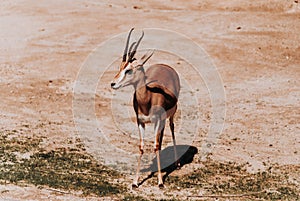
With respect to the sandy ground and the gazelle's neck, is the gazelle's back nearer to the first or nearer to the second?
the gazelle's neck

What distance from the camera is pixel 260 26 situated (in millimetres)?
22453

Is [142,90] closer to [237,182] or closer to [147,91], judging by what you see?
[147,91]

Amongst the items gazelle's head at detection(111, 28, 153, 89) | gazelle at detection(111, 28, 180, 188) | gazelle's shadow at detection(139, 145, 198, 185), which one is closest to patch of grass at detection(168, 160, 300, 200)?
gazelle's shadow at detection(139, 145, 198, 185)

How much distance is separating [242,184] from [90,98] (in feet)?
21.2

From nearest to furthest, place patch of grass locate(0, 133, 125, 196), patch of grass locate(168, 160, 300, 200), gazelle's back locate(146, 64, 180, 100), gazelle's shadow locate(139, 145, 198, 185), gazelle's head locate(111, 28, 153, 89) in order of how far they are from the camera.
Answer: patch of grass locate(0, 133, 125, 196) < gazelle's head locate(111, 28, 153, 89) < patch of grass locate(168, 160, 300, 200) < gazelle's back locate(146, 64, 180, 100) < gazelle's shadow locate(139, 145, 198, 185)

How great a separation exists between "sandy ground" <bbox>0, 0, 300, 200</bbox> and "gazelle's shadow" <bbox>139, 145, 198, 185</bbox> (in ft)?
1.63

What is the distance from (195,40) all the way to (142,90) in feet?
37.8

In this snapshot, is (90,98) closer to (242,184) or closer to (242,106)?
(242,106)

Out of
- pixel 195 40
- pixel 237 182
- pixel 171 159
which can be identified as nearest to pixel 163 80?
pixel 171 159

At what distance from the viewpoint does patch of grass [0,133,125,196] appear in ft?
31.4

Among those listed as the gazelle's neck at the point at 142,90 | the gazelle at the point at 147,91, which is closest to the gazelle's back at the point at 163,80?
the gazelle at the point at 147,91

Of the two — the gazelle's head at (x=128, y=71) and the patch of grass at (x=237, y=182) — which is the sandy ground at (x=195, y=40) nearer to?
the patch of grass at (x=237, y=182)

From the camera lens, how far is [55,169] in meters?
10.4

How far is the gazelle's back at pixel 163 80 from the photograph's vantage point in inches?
417
